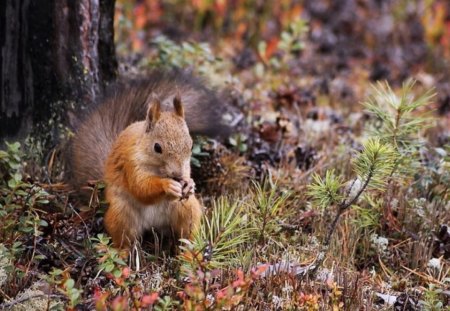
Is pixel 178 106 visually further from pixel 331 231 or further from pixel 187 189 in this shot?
pixel 331 231

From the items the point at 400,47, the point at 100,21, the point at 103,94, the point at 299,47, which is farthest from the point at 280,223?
the point at 400,47

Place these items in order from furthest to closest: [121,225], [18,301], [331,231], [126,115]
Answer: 1. [126,115]
2. [121,225]
3. [331,231]
4. [18,301]

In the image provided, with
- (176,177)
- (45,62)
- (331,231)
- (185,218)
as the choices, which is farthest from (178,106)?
(45,62)

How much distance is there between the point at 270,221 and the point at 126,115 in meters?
0.95

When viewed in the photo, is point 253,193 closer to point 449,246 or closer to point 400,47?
point 449,246

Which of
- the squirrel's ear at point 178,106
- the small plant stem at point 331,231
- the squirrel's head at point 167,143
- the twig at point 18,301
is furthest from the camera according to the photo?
the squirrel's ear at point 178,106

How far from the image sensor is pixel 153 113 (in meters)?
3.46

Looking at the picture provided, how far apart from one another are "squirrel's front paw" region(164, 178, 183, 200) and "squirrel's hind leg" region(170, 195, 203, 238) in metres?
0.18

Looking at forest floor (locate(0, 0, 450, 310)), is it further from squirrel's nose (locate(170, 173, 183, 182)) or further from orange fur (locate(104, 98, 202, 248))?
squirrel's nose (locate(170, 173, 183, 182))

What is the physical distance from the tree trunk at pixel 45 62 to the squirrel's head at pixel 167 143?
0.97 meters

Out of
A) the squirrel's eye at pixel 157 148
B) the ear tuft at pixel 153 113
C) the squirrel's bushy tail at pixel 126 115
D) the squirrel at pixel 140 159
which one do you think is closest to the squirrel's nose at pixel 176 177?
the squirrel at pixel 140 159

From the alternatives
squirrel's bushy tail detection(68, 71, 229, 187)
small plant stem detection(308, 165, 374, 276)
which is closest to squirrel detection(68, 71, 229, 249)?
squirrel's bushy tail detection(68, 71, 229, 187)

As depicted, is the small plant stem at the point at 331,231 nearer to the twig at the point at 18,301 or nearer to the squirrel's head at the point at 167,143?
the squirrel's head at the point at 167,143

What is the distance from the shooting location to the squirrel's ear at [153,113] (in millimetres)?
3451
